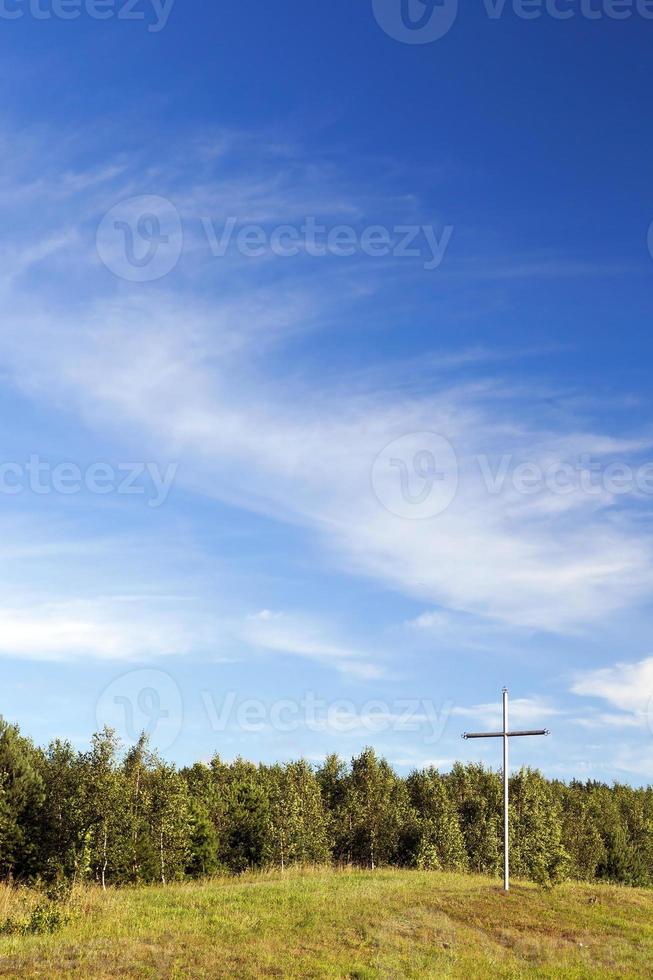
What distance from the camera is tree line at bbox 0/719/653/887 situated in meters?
46.9

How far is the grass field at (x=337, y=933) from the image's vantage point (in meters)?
23.9

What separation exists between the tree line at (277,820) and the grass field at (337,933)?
12.2 ft

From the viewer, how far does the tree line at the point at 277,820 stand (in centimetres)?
4694

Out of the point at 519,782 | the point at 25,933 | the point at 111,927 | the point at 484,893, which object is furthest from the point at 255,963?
the point at 519,782

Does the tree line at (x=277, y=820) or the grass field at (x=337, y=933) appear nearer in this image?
the grass field at (x=337, y=933)

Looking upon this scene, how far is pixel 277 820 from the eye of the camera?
200 ft

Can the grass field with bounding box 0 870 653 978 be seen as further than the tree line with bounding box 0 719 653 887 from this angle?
No

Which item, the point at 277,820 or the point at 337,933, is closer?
Answer: the point at 337,933

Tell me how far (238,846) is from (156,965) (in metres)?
46.6

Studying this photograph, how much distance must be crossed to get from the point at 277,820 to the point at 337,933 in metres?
34.5

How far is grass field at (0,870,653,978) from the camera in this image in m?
23.9

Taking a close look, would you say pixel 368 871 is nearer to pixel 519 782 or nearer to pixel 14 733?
pixel 14 733

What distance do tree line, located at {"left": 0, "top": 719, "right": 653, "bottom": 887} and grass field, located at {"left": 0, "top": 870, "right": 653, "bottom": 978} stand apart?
3.71m

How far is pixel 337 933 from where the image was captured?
27.9m
